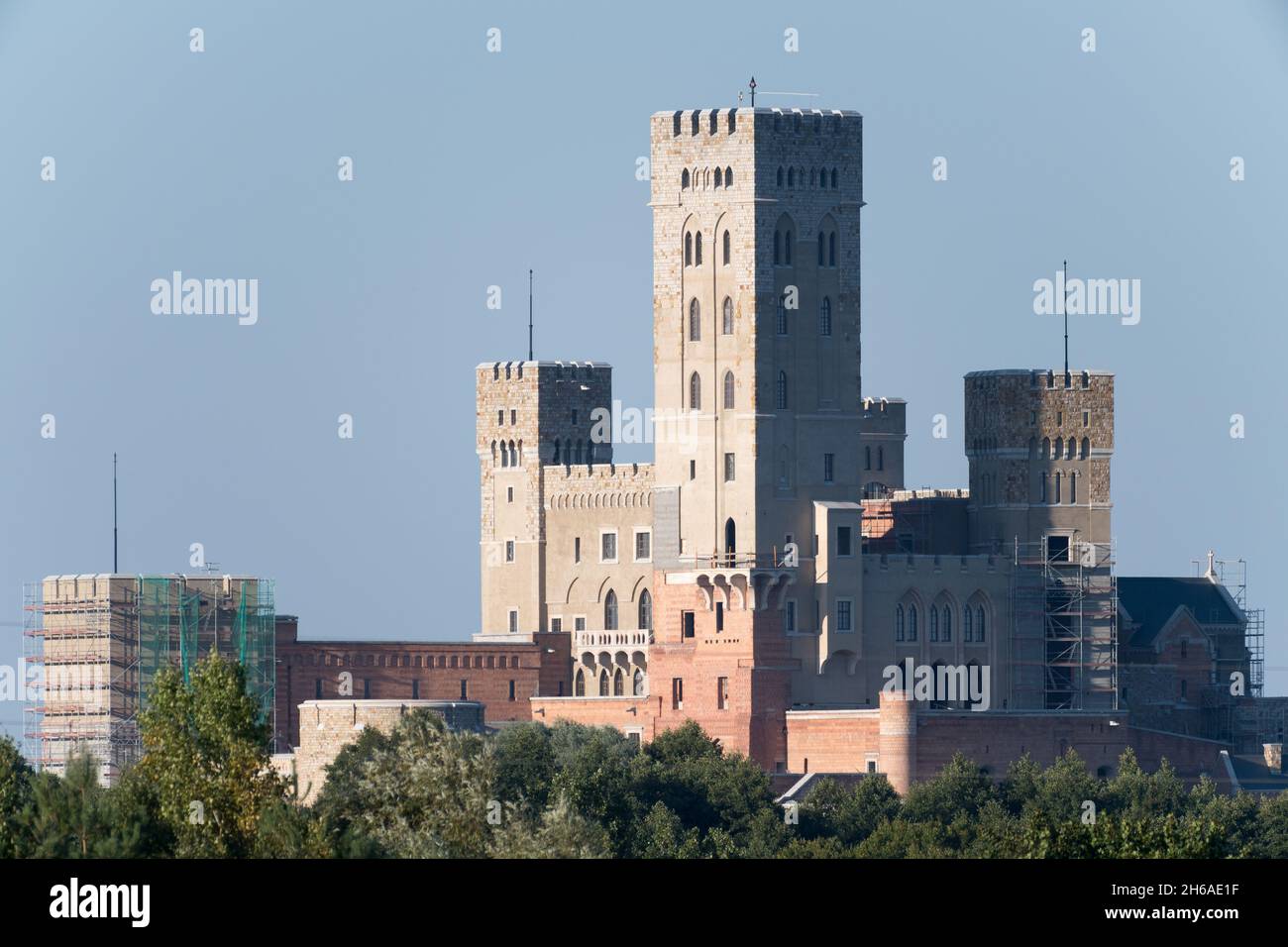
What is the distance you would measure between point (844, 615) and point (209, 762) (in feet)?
212

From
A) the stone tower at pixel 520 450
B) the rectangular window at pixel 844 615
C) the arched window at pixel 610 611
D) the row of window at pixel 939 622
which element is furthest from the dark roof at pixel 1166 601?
the stone tower at pixel 520 450

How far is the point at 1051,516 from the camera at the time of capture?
141375 millimetres

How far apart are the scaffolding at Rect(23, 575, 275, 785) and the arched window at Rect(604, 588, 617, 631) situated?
641 inches

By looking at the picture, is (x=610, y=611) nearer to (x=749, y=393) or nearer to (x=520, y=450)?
(x=520, y=450)

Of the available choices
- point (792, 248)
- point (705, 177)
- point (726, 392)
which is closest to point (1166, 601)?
point (726, 392)

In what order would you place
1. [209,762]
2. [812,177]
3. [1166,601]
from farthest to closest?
1. [1166,601]
2. [812,177]
3. [209,762]

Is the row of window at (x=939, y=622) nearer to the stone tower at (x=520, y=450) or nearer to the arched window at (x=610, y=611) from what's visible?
the arched window at (x=610, y=611)

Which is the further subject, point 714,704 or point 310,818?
point 714,704

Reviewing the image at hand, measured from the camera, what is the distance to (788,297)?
5330 inches

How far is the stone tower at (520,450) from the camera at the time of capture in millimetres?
153250

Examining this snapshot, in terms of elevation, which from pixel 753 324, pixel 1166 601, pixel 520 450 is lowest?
pixel 1166 601

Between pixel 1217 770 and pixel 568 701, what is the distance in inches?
937
